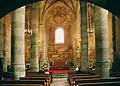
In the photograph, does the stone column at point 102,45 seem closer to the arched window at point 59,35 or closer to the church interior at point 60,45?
the church interior at point 60,45

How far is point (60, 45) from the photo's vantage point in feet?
139

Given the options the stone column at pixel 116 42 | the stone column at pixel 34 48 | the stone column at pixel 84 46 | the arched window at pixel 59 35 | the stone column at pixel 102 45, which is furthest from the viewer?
the arched window at pixel 59 35

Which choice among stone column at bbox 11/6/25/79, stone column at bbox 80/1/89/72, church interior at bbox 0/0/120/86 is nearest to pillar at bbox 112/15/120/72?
church interior at bbox 0/0/120/86

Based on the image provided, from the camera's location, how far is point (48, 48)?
4162 cm

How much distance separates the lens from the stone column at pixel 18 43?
44.7 feet

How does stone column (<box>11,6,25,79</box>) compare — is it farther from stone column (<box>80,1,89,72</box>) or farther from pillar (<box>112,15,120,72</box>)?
pillar (<box>112,15,120,72</box>)

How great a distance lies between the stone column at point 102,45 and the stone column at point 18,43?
3.98m

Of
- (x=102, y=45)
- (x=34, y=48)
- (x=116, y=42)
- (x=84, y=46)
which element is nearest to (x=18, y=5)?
(x=102, y=45)

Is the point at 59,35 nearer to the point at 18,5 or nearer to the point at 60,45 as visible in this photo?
the point at 60,45

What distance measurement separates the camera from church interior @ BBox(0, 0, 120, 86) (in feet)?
44.8

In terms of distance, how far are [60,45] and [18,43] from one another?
1132 inches

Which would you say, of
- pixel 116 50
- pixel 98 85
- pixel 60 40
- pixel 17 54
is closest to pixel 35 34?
pixel 116 50

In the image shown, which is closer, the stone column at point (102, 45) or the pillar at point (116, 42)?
the stone column at point (102, 45)

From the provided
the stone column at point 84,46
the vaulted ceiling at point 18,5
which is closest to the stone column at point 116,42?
the stone column at point 84,46
